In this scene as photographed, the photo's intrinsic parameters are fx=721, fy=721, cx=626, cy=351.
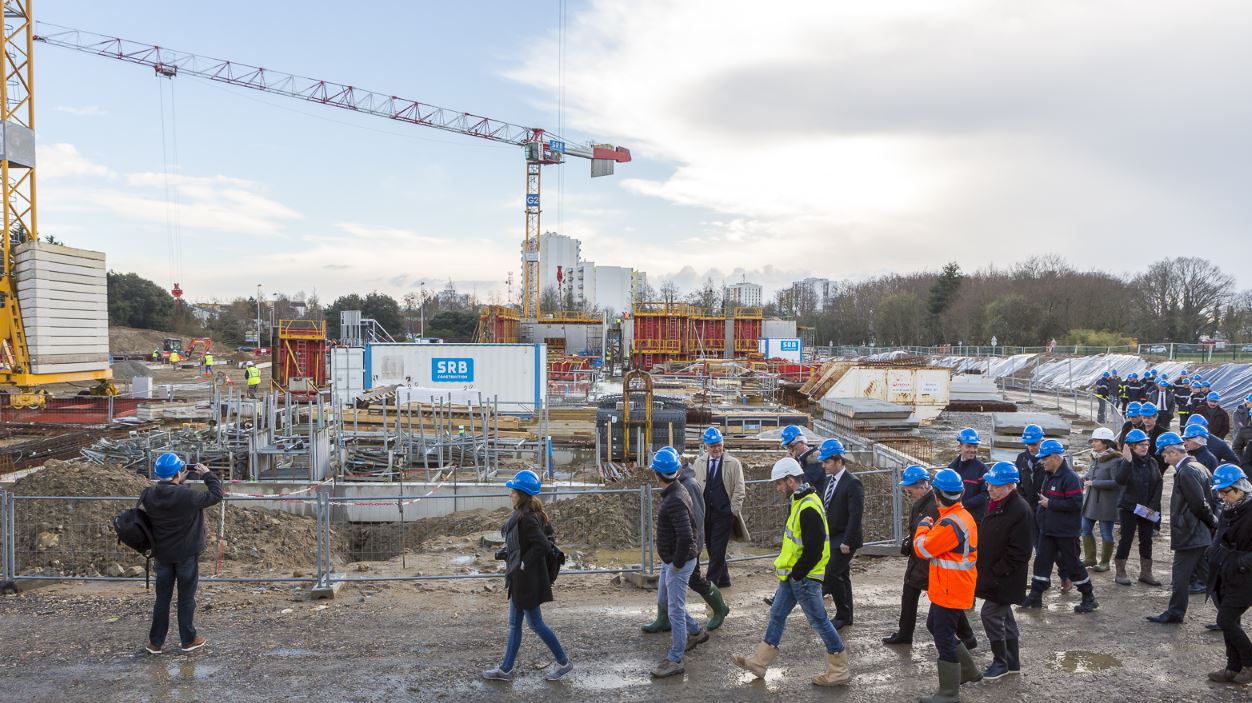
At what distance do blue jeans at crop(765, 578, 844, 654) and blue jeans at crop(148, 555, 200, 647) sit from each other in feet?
15.5

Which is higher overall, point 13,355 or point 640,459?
point 13,355

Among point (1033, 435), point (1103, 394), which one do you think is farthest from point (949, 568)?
point (1103, 394)

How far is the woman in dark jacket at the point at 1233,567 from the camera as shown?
534 cm

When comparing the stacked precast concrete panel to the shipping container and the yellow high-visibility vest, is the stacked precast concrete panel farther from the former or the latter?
the yellow high-visibility vest

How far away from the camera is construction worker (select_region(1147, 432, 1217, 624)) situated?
6.50 meters

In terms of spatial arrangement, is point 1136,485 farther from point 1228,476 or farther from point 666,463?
point 666,463

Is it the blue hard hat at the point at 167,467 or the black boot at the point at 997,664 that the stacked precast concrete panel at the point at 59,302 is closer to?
the blue hard hat at the point at 167,467

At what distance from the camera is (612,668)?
5879 millimetres

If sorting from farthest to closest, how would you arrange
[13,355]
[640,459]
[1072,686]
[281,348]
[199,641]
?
1. [281,348]
2. [13,355]
3. [640,459]
4. [199,641]
5. [1072,686]

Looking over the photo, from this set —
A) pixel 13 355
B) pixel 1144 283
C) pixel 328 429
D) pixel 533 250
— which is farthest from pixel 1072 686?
pixel 533 250

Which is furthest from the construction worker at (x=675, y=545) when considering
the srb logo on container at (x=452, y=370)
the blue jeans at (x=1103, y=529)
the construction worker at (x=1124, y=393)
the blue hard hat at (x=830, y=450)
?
the construction worker at (x=1124, y=393)

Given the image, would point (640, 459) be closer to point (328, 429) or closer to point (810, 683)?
point (328, 429)

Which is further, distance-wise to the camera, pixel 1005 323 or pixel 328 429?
pixel 1005 323

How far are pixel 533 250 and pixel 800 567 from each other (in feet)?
238
